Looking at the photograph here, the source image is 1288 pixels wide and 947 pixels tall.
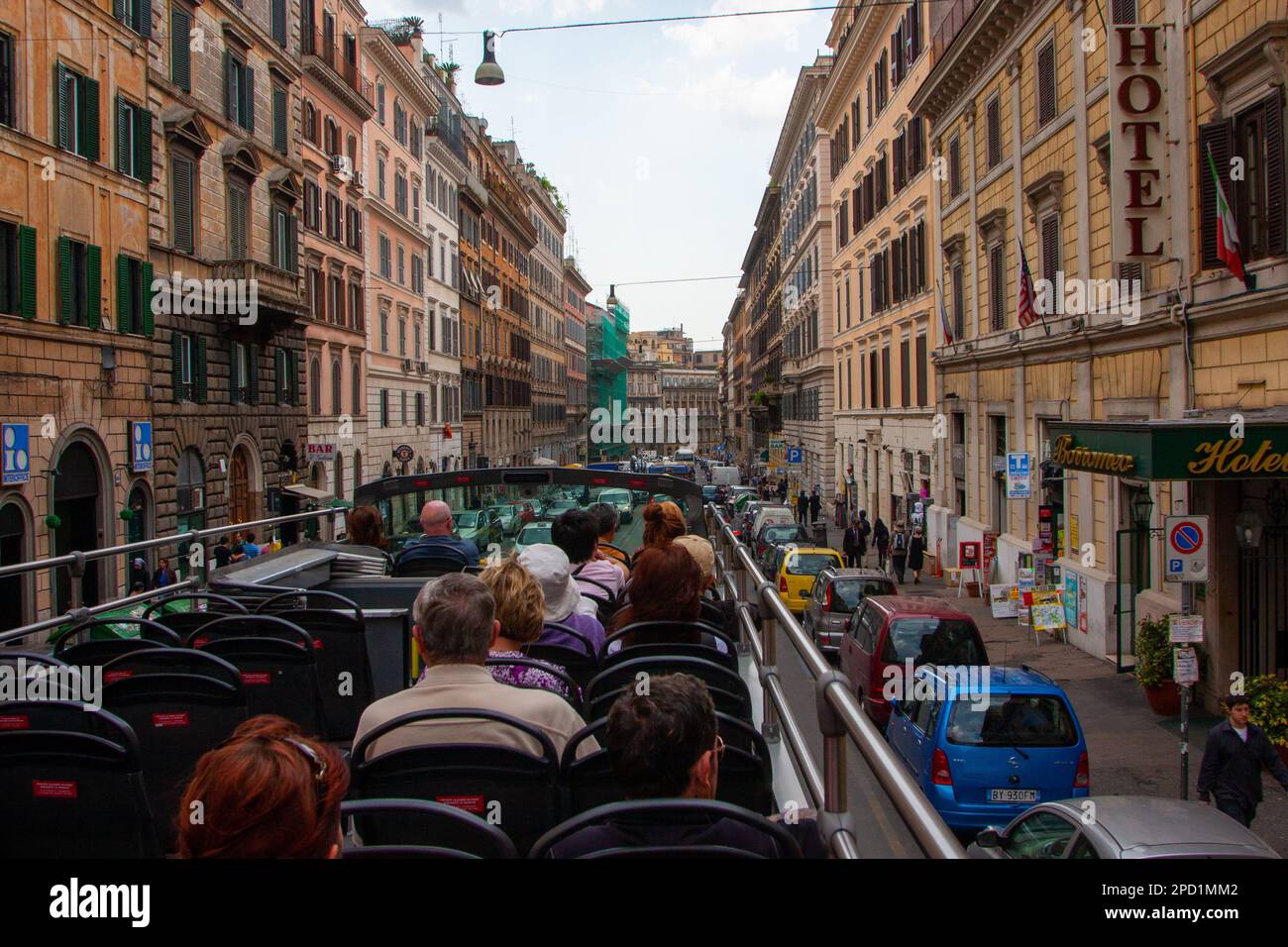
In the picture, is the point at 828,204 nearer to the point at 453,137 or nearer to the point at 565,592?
the point at 453,137

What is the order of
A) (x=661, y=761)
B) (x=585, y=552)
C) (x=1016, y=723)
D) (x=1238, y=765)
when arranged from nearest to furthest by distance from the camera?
(x=661, y=761) < (x=585, y=552) < (x=1238, y=765) < (x=1016, y=723)

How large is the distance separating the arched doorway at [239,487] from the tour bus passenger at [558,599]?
90.2 feet

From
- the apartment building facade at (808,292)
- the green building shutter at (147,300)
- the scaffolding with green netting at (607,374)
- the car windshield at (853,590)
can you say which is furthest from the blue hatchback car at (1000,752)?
the scaffolding with green netting at (607,374)

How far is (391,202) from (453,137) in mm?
13676

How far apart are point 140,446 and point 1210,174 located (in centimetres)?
2151

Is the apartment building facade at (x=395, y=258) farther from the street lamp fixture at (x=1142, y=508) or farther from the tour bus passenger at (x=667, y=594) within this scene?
the tour bus passenger at (x=667, y=594)

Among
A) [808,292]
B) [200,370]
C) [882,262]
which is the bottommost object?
[200,370]

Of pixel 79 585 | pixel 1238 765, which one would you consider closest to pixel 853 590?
pixel 1238 765

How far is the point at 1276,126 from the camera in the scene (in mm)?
13727

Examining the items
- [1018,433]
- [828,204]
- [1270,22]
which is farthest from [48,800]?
[828,204]

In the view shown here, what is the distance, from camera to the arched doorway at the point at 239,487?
3172 cm

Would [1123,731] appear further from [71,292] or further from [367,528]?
[71,292]

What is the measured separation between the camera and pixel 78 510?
23.6 metres

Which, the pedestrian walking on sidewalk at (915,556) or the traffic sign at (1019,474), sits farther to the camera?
the pedestrian walking on sidewalk at (915,556)
